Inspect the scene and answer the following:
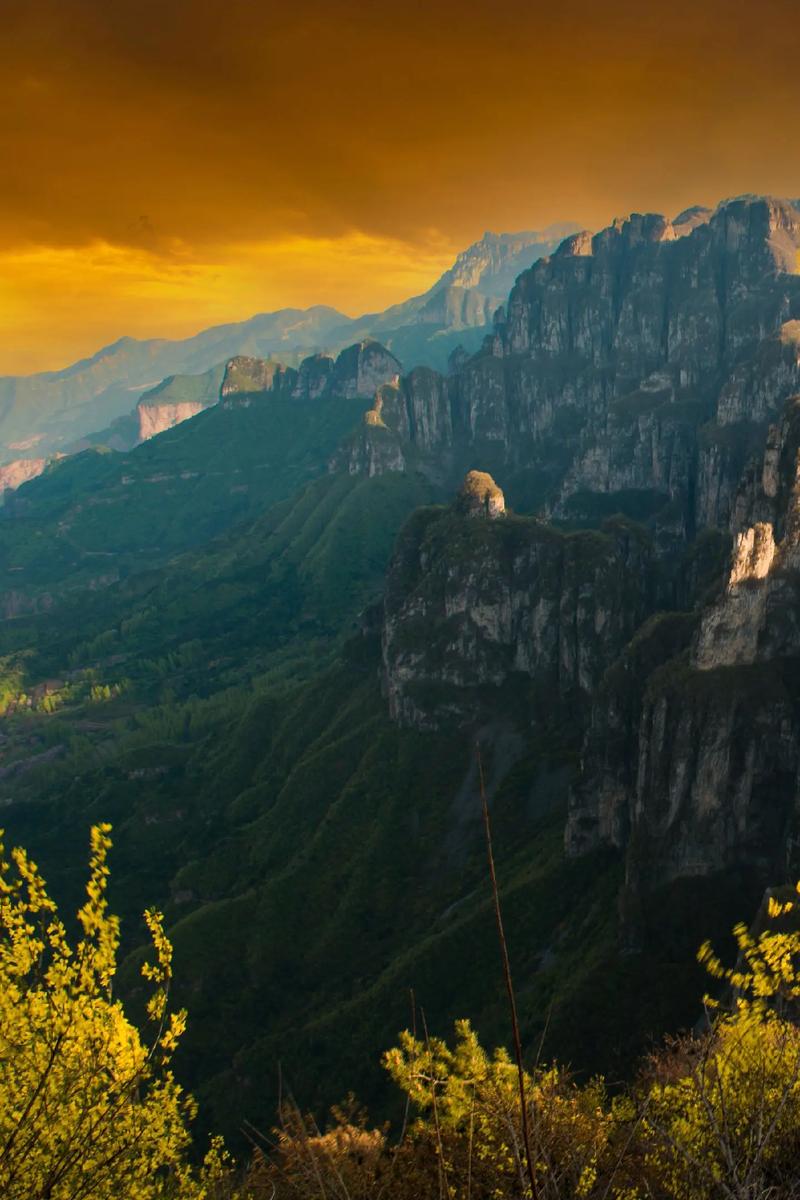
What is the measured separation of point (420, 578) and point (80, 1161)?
12443 centimetres

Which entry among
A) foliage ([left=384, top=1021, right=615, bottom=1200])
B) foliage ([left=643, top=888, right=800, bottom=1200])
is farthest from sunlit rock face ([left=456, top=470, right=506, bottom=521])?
foliage ([left=643, top=888, right=800, bottom=1200])

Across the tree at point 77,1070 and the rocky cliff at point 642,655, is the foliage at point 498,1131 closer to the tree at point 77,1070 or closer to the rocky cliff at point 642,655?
the tree at point 77,1070

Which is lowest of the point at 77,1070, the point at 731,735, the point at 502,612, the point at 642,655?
the point at 731,735

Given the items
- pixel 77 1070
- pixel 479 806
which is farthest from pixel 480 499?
pixel 77 1070

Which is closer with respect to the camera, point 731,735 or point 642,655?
point 731,735

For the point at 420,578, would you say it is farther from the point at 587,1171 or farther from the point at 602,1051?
the point at 587,1171

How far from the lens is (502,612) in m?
126

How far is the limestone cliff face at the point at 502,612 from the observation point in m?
114

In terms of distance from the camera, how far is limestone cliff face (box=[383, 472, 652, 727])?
114000 mm

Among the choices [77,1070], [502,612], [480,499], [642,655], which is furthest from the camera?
[480,499]

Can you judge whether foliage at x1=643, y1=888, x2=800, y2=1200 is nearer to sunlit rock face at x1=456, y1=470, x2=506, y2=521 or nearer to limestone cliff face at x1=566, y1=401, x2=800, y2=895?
limestone cliff face at x1=566, y1=401, x2=800, y2=895

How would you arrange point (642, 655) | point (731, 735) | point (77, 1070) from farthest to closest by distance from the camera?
point (642, 655)
point (731, 735)
point (77, 1070)

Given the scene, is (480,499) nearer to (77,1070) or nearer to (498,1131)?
(498,1131)

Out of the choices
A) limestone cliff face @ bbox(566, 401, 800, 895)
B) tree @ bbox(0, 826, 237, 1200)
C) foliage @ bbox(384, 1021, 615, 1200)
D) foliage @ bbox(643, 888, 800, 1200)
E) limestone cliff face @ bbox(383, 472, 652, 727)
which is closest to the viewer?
tree @ bbox(0, 826, 237, 1200)
